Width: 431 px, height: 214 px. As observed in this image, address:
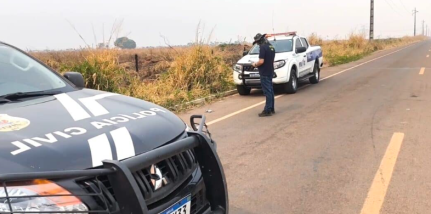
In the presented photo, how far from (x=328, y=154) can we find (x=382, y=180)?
1.12 meters

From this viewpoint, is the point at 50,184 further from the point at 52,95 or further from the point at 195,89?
the point at 195,89

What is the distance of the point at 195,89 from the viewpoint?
40.5ft

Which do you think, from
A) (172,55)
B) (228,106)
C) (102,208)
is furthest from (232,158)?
(172,55)

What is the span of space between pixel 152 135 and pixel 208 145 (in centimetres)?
38

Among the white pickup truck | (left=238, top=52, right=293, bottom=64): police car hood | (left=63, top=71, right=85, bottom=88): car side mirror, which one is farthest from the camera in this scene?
(left=238, top=52, right=293, bottom=64): police car hood

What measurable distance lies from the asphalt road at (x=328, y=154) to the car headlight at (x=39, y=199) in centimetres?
229

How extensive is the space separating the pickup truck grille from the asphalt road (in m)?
1.53

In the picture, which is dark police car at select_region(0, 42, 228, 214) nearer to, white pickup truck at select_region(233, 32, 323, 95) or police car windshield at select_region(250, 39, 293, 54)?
white pickup truck at select_region(233, 32, 323, 95)

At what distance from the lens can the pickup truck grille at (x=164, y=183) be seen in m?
2.02

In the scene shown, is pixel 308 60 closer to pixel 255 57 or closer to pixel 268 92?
pixel 255 57

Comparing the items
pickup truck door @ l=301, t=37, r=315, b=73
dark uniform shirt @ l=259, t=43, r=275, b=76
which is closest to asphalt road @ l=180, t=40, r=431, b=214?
dark uniform shirt @ l=259, t=43, r=275, b=76

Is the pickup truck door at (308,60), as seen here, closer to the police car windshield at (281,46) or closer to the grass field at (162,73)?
the police car windshield at (281,46)

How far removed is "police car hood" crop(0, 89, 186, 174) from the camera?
6.61 feet

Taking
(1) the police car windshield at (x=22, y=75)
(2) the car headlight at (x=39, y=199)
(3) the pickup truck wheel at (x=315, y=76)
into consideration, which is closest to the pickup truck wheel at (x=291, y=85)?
(3) the pickup truck wheel at (x=315, y=76)
